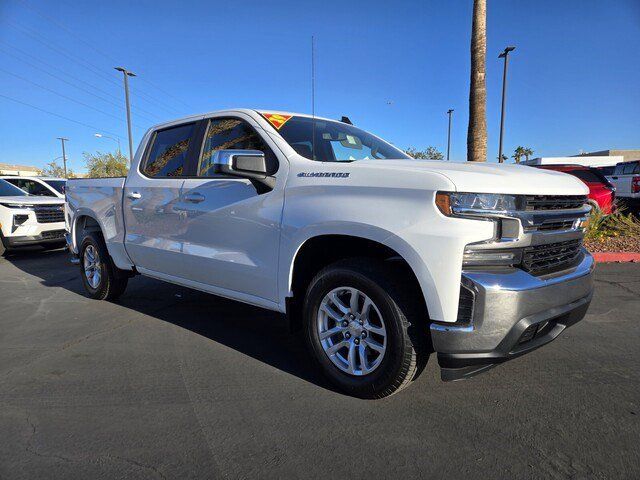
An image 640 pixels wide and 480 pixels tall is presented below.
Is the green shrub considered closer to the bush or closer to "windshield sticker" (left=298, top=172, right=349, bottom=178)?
the bush

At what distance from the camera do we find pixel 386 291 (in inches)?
98.3

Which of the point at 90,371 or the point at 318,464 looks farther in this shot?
the point at 90,371

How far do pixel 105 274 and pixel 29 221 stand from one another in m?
4.81

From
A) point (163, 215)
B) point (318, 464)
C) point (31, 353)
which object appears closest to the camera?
point (318, 464)

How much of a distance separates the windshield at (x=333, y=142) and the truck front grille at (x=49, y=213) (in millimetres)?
7388

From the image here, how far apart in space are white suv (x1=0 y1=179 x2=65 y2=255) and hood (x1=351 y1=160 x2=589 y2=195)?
829 centimetres

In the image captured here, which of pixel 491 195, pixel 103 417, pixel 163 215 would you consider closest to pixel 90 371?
pixel 103 417

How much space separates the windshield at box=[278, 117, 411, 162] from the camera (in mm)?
3361

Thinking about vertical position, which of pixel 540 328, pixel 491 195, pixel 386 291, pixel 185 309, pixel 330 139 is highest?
pixel 330 139

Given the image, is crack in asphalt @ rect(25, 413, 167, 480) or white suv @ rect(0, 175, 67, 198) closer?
crack in asphalt @ rect(25, 413, 167, 480)

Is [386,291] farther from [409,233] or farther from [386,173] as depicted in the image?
[386,173]

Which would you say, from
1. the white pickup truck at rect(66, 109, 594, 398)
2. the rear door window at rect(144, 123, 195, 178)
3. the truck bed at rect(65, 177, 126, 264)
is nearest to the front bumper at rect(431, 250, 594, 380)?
the white pickup truck at rect(66, 109, 594, 398)

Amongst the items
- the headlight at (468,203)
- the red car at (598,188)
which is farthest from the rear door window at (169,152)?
the red car at (598,188)

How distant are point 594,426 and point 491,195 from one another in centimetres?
144
